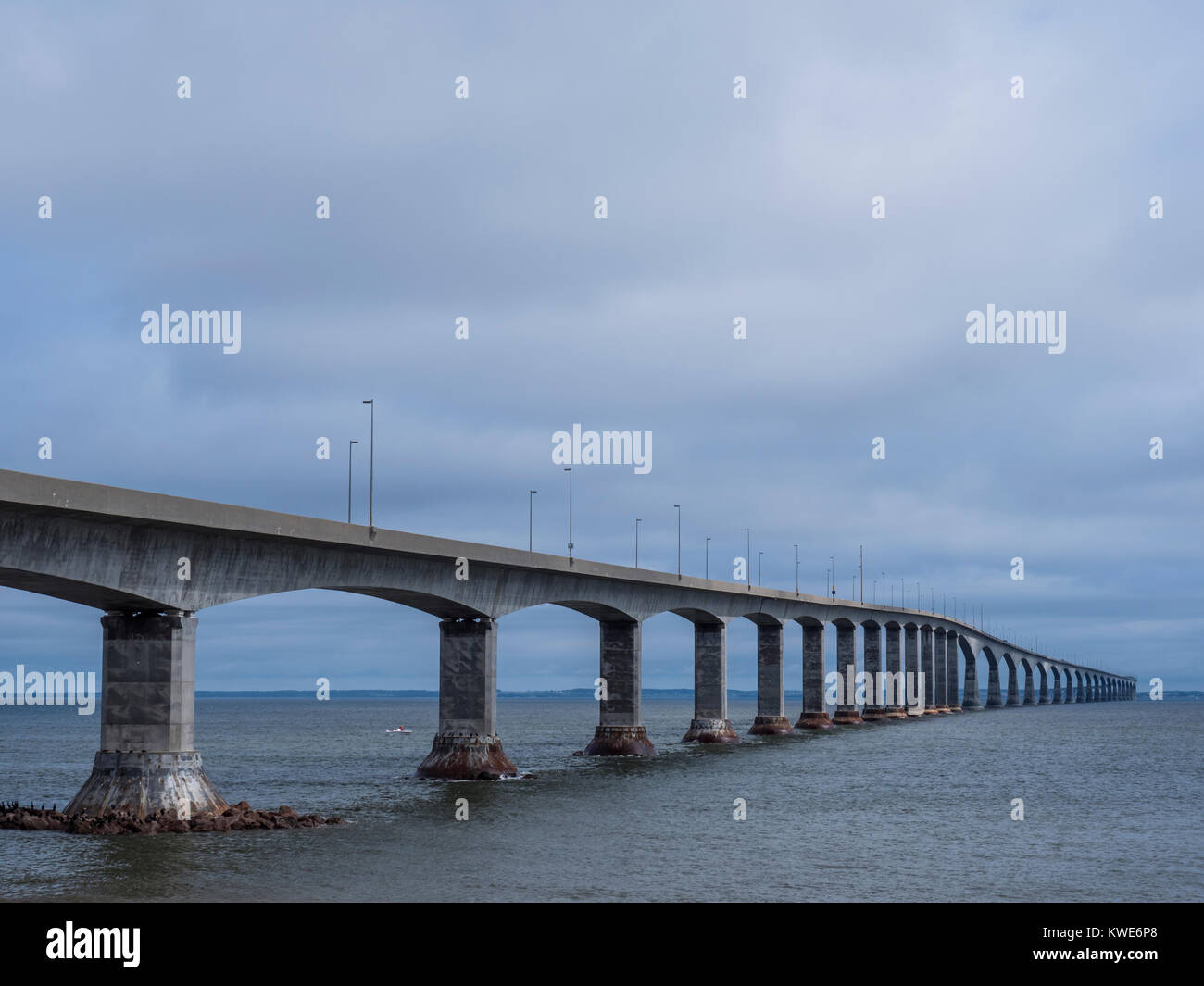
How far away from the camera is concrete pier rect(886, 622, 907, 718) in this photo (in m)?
151

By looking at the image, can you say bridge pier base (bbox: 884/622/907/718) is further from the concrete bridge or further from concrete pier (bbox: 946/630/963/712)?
the concrete bridge

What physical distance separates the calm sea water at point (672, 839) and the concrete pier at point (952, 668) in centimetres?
11351

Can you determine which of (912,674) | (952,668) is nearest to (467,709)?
(912,674)

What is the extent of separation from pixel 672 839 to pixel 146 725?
51.2 feet

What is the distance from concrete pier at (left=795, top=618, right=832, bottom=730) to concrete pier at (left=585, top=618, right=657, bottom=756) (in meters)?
45.6

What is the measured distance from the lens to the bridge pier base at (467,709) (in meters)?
57.0

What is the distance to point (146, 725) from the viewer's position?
38719 millimetres

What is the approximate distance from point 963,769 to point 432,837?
130 ft

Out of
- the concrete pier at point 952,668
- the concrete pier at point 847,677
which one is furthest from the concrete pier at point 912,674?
the concrete pier at point 847,677

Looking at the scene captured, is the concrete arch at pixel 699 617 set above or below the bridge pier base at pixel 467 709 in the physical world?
above

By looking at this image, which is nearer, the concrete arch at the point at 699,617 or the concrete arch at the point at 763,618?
the concrete arch at the point at 699,617

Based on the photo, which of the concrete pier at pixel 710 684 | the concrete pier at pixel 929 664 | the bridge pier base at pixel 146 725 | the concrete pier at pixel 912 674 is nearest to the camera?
the bridge pier base at pixel 146 725

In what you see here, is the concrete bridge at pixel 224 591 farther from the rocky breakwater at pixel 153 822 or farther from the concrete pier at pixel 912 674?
the concrete pier at pixel 912 674

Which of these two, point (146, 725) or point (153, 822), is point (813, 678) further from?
point (153, 822)
